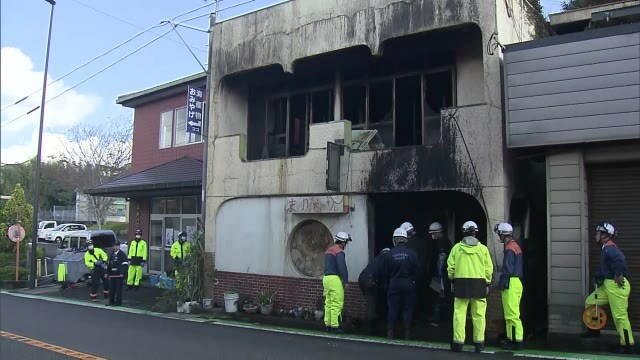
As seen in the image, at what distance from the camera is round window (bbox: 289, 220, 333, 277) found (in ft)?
40.0

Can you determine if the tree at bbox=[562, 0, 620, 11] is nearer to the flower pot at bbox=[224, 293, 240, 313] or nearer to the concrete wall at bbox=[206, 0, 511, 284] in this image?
the concrete wall at bbox=[206, 0, 511, 284]

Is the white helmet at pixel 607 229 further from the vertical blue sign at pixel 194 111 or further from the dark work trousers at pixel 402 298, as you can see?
the vertical blue sign at pixel 194 111

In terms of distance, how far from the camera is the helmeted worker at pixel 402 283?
31.5 ft

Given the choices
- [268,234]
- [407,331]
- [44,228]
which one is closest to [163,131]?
[268,234]

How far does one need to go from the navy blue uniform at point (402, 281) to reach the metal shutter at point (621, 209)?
2.98 metres

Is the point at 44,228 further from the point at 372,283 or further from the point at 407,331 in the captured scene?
the point at 407,331

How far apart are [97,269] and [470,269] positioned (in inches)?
463

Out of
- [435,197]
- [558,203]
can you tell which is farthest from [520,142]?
[435,197]

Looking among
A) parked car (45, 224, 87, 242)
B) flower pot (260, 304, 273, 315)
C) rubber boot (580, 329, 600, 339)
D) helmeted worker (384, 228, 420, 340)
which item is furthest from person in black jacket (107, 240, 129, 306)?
parked car (45, 224, 87, 242)

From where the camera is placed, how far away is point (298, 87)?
47.0 feet

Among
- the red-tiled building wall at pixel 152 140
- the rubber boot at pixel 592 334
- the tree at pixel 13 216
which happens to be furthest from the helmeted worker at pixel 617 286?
the tree at pixel 13 216

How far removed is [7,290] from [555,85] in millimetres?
18993

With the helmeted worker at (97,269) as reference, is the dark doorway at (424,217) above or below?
above

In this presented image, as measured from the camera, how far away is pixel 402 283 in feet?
31.5
